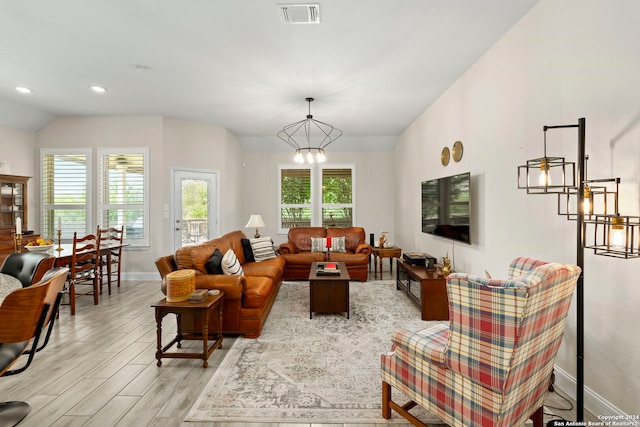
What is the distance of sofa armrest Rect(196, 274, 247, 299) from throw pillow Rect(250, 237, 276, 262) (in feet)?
6.63

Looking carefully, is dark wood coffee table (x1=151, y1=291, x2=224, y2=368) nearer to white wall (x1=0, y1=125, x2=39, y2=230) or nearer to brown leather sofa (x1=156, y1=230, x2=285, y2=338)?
brown leather sofa (x1=156, y1=230, x2=285, y2=338)

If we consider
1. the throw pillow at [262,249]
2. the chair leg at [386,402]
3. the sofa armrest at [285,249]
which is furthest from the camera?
the sofa armrest at [285,249]

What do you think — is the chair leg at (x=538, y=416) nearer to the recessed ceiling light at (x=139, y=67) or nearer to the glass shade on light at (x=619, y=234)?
the glass shade on light at (x=619, y=234)

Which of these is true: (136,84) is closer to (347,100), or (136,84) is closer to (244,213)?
(347,100)

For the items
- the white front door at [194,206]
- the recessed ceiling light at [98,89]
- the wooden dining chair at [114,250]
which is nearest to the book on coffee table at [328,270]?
the white front door at [194,206]

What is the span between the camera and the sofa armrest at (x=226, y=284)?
2.90 meters

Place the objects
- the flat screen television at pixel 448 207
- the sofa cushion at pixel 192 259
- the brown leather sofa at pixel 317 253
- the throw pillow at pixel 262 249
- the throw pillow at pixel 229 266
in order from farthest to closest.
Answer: the brown leather sofa at pixel 317 253 → the throw pillow at pixel 262 249 → the flat screen television at pixel 448 207 → the throw pillow at pixel 229 266 → the sofa cushion at pixel 192 259

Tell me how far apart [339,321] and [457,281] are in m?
2.31

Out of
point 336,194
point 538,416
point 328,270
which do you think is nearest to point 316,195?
point 336,194

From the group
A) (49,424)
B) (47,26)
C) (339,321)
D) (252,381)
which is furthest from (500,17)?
(49,424)

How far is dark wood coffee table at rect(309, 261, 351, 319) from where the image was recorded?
11.6ft

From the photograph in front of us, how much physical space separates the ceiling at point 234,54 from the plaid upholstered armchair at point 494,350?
227 centimetres

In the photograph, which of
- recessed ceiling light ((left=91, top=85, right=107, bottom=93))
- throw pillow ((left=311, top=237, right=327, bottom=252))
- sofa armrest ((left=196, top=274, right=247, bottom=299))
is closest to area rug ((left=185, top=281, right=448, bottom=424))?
sofa armrest ((left=196, top=274, right=247, bottom=299))

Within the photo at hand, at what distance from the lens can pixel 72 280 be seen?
3715mm
